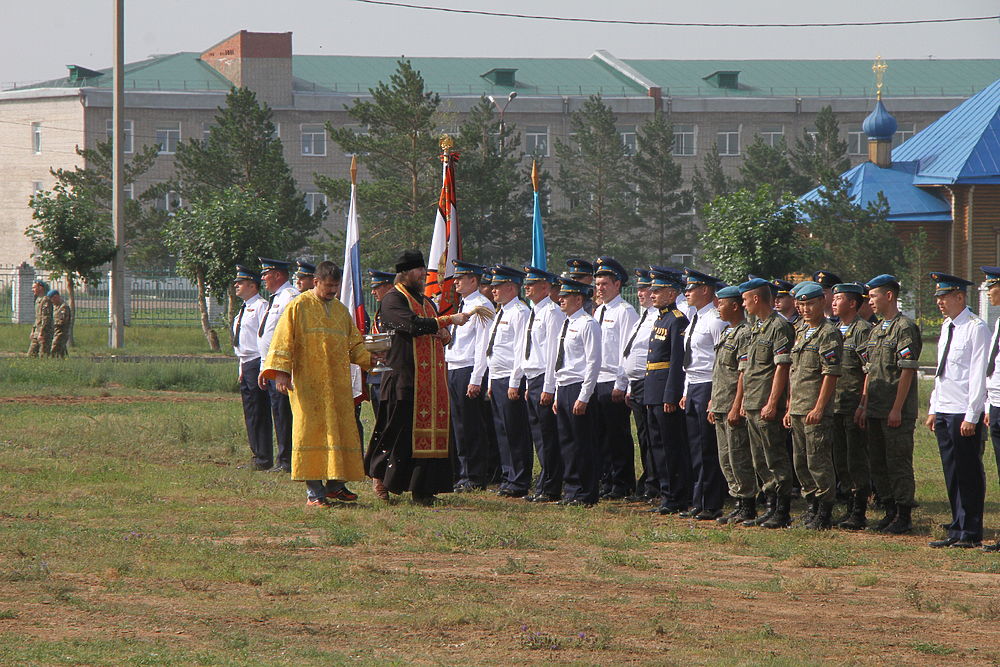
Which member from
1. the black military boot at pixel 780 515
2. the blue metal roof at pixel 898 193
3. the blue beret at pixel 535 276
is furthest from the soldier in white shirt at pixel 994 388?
the blue metal roof at pixel 898 193

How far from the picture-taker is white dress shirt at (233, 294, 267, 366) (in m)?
12.7

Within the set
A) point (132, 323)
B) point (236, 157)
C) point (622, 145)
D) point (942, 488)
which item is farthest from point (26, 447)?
point (622, 145)

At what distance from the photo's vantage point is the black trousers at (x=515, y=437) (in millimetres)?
11312

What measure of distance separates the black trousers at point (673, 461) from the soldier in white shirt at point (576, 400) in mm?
583

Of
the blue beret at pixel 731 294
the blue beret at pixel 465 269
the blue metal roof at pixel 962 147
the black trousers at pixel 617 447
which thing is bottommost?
the black trousers at pixel 617 447

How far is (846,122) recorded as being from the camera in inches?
2525

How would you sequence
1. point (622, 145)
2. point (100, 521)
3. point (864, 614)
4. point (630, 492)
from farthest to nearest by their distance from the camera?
point (622, 145) < point (630, 492) < point (100, 521) < point (864, 614)

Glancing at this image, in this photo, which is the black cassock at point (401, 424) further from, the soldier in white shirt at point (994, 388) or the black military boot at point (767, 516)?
the soldier in white shirt at point (994, 388)

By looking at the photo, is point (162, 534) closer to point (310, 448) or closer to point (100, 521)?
point (100, 521)

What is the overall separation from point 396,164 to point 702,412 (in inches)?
1384

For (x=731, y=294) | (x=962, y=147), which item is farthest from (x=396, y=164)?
(x=731, y=294)

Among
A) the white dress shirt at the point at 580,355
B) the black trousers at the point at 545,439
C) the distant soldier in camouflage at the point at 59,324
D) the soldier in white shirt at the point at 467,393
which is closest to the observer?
the white dress shirt at the point at 580,355

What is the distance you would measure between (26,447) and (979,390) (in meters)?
9.86

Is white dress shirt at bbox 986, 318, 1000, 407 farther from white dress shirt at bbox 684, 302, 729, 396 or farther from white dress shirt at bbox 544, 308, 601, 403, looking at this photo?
white dress shirt at bbox 544, 308, 601, 403
